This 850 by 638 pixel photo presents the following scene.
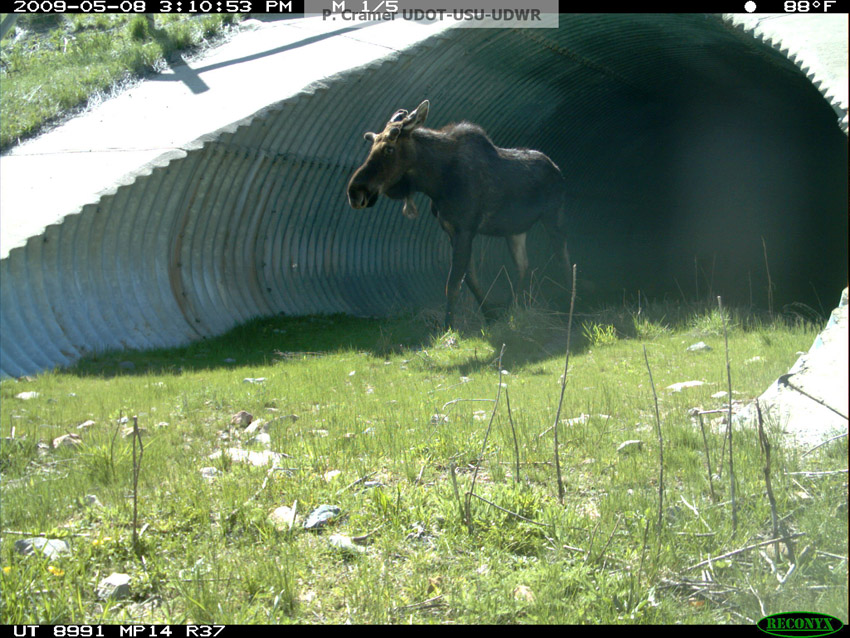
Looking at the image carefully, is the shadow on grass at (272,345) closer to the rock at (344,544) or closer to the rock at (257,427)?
the rock at (257,427)

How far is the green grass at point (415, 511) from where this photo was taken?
9.93ft

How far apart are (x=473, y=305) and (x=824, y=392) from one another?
6949mm

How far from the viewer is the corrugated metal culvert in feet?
29.8

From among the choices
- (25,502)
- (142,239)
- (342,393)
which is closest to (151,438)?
(25,502)

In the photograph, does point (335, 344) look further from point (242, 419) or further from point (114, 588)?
point (114, 588)

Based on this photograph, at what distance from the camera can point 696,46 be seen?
1309 centimetres

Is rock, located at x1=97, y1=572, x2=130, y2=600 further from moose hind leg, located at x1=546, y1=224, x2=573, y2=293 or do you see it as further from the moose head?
moose hind leg, located at x1=546, y1=224, x2=573, y2=293

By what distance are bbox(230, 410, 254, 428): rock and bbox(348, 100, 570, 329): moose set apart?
3686 mm

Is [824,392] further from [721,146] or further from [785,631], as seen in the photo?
[721,146]

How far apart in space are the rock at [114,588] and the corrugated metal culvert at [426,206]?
5.14 m

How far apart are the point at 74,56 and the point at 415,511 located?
13589mm

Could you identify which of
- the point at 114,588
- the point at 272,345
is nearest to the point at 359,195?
the point at 272,345

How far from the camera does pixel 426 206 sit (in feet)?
47.1

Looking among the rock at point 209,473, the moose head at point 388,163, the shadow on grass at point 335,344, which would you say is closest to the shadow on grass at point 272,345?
the shadow on grass at point 335,344
